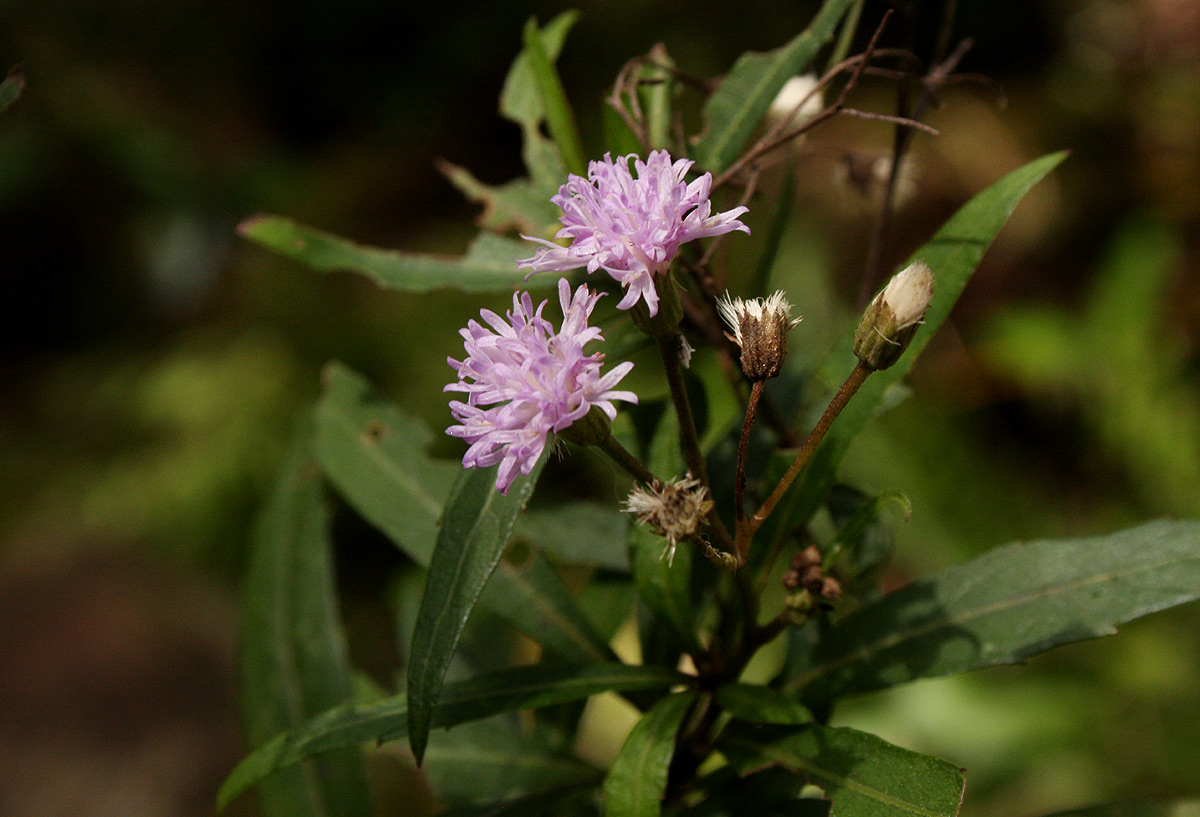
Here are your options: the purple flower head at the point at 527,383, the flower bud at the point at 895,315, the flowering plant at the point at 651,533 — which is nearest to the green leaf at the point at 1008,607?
the flowering plant at the point at 651,533

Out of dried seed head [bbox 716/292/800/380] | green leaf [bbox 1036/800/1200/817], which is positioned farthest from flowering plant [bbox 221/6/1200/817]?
green leaf [bbox 1036/800/1200/817]

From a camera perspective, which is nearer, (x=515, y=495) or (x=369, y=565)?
(x=515, y=495)

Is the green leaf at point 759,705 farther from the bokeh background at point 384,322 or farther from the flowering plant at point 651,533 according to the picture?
the bokeh background at point 384,322

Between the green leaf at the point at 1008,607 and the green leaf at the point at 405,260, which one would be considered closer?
the green leaf at the point at 1008,607

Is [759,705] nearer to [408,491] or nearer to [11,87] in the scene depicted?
[408,491]

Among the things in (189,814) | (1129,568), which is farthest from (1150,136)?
(189,814)

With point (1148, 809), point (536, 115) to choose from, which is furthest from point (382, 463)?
point (1148, 809)

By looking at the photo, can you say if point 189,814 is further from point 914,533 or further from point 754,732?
point 914,533

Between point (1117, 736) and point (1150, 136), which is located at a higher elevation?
point (1150, 136)
